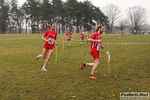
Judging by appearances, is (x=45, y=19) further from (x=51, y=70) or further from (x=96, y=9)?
(x=51, y=70)

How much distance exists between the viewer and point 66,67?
367 inches

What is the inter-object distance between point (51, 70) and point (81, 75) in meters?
1.57

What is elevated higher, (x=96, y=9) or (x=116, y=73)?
(x=96, y=9)

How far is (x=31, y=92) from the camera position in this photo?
5.80 metres

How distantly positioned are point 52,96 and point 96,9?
268 feet

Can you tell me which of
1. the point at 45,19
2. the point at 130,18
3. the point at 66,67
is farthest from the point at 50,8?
the point at 66,67

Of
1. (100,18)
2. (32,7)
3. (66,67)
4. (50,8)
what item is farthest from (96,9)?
(66,67)

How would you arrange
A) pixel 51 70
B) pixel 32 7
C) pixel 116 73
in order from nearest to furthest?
1. pixel 116 73
2. pixel 51 70
3. pixel 32 7

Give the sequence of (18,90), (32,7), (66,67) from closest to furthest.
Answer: (18,90), (66,67), (32,7)

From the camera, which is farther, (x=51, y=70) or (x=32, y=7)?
(x=32, y=7)

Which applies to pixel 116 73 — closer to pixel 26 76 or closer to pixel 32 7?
pixel 26 76

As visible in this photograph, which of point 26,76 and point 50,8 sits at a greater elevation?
point 50,8

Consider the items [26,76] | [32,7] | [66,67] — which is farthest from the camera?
[32,7]

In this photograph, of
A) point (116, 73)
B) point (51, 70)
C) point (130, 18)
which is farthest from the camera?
point (130, 18)
